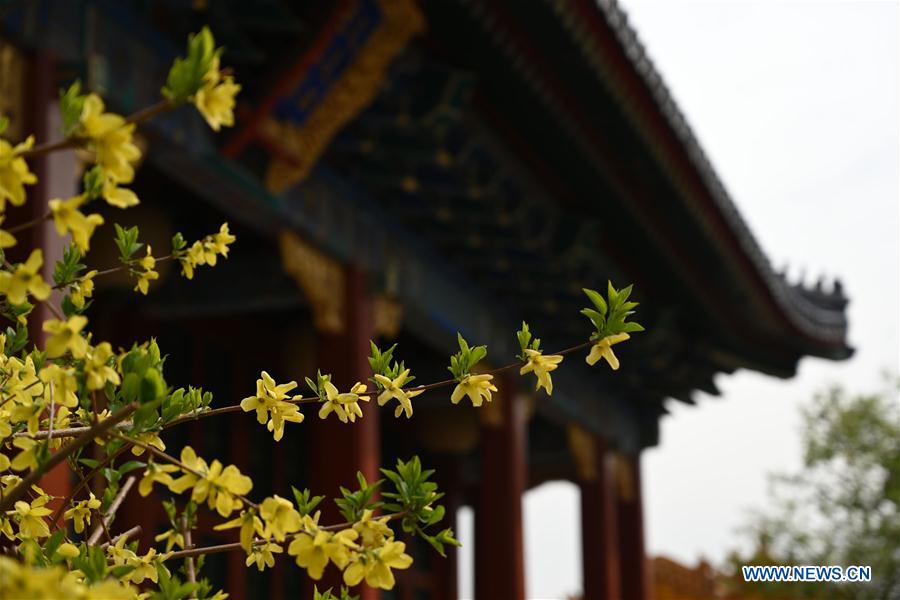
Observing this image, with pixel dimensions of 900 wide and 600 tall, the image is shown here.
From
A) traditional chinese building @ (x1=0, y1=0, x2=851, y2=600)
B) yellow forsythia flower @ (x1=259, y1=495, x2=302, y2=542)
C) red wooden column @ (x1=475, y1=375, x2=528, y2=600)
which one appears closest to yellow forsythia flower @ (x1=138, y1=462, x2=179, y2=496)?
yellow forsythia flower @ (x1=259, y1=495, x2=302, y2=542)

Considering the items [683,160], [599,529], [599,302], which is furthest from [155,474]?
[599,529]

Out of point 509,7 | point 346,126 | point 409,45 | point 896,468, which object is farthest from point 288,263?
point 896,468

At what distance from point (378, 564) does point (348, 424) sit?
4339 mm

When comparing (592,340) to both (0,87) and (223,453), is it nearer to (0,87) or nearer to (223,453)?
(0,87)

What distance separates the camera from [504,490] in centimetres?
750

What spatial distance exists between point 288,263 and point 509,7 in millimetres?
1433

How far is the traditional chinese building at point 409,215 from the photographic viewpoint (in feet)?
15.5

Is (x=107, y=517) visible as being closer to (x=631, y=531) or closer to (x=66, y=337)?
(x=66, y=337)

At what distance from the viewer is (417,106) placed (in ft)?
18.0

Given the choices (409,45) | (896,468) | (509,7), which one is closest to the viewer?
(509,7)

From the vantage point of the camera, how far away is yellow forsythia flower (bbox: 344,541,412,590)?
1414 millimetres

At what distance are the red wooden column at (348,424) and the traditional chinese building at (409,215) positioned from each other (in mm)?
12

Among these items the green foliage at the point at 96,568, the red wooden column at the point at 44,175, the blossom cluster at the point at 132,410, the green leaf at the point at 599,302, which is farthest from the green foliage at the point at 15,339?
→ the red wooden column at the point at 44,175

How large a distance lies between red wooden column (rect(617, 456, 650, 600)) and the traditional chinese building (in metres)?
0.79
